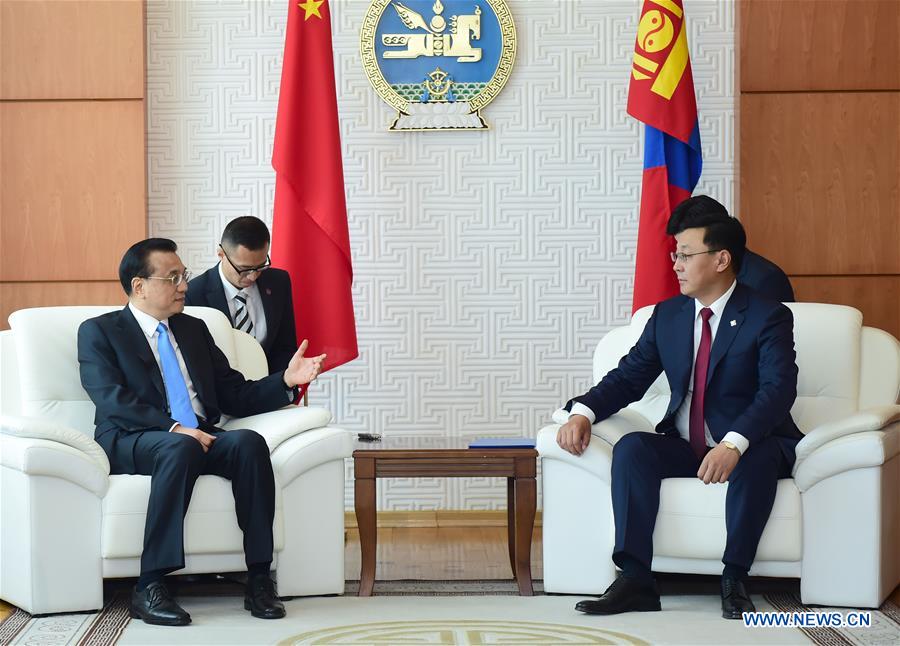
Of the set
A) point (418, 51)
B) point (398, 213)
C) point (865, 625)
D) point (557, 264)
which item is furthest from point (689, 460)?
point (418, 51)

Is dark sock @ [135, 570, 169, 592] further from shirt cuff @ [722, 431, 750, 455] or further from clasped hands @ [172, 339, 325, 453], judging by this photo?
shirt cuff @ [722, 431, 750, 455]

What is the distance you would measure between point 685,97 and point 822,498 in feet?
6.61

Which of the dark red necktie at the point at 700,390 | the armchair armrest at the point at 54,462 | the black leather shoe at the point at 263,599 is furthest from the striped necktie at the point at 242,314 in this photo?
the dark red necktie at the point at 700,390

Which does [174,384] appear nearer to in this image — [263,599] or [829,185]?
[263,599]

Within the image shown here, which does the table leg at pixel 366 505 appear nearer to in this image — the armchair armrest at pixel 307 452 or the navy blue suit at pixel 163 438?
the armchair armrest at pixel 307 452

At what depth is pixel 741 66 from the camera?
4.67 meters

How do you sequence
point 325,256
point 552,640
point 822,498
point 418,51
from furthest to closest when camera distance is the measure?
point 418,51, point 325,256, point 822,498, point 552,640

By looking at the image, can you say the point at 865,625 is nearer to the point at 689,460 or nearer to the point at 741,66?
the point at 689,460

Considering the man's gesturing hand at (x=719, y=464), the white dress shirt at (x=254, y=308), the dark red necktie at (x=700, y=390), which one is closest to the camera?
the man's gesturing hand at (x=719, y=464)

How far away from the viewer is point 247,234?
3.87 meters

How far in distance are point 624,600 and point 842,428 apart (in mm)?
803

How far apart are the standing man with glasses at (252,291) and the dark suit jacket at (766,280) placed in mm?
1698

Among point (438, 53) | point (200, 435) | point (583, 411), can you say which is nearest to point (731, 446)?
point (583, 411)

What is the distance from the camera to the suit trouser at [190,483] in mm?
3014
